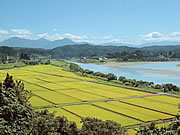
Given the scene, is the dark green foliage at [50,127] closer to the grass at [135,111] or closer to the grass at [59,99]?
the grass at [135,111]

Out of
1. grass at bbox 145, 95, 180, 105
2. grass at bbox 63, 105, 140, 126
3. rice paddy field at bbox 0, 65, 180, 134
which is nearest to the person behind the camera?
grass at bbox 63, 105, 140, 126

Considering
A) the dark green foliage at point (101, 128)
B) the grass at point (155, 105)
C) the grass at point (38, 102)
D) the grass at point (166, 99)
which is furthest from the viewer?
the grass at point (166, 99)

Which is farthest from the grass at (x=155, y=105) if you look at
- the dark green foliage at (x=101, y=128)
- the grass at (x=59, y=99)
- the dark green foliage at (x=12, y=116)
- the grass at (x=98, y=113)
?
the dark green foliage at (x=12, y=116)

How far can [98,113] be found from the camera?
963 inches

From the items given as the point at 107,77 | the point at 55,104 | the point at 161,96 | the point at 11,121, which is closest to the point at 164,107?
the point at 161,96

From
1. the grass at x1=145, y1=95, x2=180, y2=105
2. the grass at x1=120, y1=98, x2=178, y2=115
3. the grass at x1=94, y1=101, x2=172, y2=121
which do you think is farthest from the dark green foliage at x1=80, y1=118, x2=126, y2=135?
the grass at x1=145, y1=95, x2=180, y2=105

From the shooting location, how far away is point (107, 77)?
57.0m

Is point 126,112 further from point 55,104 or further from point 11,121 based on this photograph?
point 11,121

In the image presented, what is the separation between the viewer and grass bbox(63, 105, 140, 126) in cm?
2175

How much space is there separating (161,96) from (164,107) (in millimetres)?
7737

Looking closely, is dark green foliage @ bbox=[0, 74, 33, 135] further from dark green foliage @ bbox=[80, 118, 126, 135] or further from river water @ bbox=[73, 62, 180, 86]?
river water @ bbox=[73, 62, 180, 86]

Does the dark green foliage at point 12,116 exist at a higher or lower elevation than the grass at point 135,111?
higher

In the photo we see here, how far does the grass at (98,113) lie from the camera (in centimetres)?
2175

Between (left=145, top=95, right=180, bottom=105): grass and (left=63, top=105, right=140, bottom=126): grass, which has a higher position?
(left=145, top=95, right=180, bottom=105): grass
